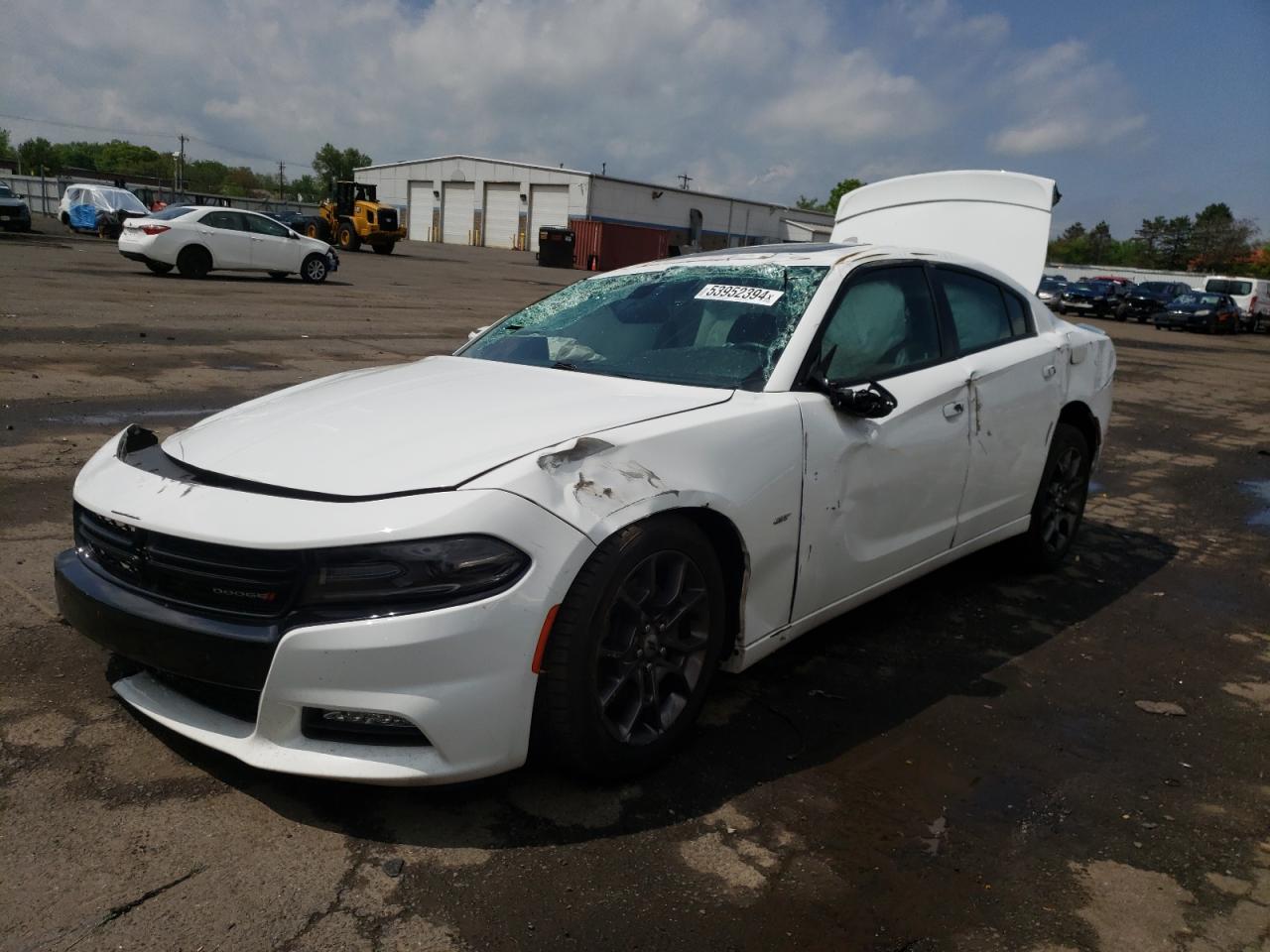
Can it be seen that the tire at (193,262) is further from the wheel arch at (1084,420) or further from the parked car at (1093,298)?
the parked car at (1093,298)

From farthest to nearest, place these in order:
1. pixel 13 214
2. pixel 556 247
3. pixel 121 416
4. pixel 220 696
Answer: pixel 556 247 < pixel 13 214 < pixel 121 416 < pixel 220 696

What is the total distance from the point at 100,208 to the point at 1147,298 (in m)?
37.6

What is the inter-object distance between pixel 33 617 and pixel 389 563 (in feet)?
6.98

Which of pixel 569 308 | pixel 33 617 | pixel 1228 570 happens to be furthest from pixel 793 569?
pixel 1228 570

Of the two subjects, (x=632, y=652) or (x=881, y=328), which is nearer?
(x=632, y=652)

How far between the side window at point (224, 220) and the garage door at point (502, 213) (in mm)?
49716

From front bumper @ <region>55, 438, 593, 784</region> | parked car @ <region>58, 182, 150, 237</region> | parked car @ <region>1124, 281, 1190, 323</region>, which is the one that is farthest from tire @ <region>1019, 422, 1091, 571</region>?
parked car @ <region>1124, 281, 1190, 323</region>

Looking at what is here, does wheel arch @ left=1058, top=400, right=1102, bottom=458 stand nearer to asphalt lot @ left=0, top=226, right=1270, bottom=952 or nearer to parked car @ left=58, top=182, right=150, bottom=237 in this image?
asphalt lot @ left=0, top=226, right=1270, bottom=952

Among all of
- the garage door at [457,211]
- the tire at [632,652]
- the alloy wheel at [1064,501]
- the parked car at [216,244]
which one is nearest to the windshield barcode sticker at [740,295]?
the tire at [632,652]

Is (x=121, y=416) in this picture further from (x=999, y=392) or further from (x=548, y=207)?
(x=548, y=207)

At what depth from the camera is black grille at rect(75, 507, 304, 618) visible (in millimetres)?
2443

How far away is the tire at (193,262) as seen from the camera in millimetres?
19766

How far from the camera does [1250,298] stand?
38.2 metres

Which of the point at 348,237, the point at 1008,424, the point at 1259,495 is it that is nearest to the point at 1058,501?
the point at 1008,424
